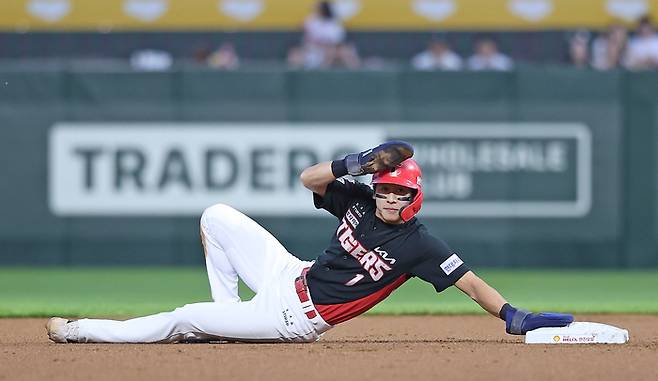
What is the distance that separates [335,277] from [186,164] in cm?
731

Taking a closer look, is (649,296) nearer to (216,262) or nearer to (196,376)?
(216,262)

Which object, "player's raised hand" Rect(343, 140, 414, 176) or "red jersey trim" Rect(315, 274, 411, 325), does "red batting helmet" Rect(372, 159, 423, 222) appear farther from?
"red jersey trim" Rect(315, 274, 411, 325)

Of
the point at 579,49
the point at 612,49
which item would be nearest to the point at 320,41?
the point at 579,49

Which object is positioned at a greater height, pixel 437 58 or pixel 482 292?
pixel 437 58

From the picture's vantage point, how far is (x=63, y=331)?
25.2 feet

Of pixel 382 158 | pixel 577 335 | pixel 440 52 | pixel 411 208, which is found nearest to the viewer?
pixel 382 158

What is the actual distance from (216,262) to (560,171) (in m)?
7.53

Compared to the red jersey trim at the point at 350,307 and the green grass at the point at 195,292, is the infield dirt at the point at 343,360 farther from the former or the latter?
the green grass at the point at 195,292

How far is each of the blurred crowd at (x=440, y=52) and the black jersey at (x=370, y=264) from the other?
7.91 meters

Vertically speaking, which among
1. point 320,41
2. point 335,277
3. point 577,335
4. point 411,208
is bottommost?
point 577,335

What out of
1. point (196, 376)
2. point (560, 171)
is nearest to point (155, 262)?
point (560, 171)

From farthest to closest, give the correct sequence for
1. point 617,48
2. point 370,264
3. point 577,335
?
point 617,48, point 577,335, point 370,264

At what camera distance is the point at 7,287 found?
12.9 metres

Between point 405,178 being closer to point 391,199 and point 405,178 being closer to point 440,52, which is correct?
point 391,199
